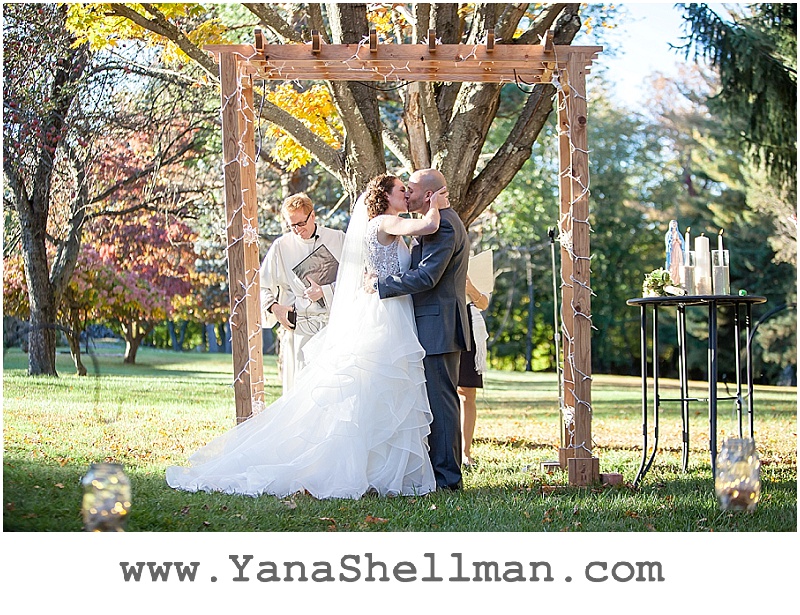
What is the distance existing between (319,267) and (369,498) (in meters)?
1.82

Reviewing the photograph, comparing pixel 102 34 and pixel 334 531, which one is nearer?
pixel 334 531

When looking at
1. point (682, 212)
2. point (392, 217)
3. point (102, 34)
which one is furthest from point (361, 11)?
point (682, 212)

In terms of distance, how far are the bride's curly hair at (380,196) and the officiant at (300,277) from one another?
71 cm

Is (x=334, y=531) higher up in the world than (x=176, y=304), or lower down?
lower down

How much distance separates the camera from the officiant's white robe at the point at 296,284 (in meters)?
6.03

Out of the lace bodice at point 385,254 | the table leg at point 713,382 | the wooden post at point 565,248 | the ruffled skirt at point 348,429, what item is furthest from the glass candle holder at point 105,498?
the table leg at point 713,382

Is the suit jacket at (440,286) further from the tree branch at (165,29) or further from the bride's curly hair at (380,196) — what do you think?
the tree branch at (165,29)

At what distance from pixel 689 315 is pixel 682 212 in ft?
9.22

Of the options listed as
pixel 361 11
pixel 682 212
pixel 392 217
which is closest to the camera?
pixel 392 217

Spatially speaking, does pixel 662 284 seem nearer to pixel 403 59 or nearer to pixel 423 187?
pixel 423 187

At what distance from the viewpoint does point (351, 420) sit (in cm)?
495
